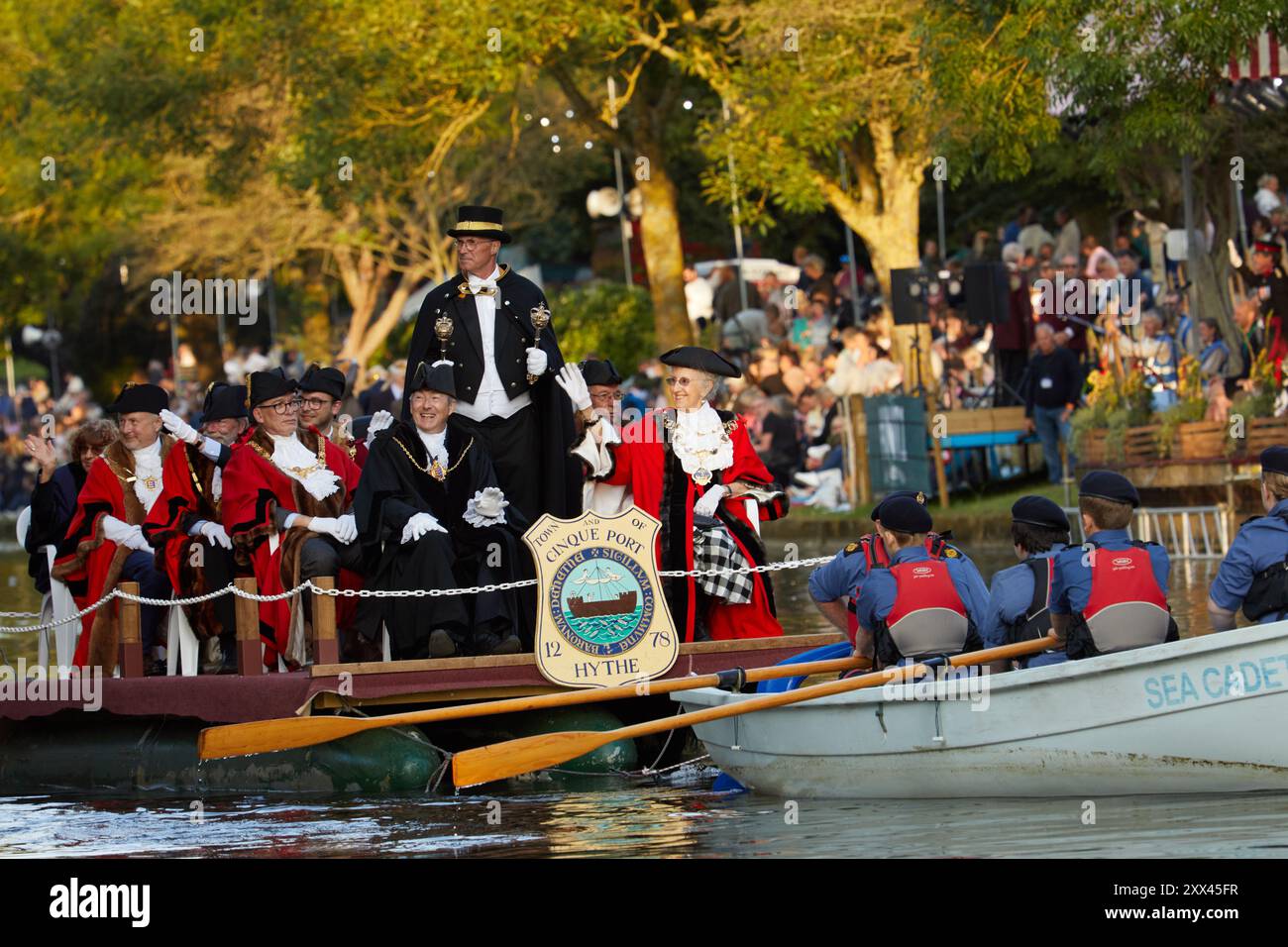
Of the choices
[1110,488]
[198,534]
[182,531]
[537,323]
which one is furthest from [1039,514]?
[182,531]

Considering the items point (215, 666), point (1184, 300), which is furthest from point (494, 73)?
point (215, 666)

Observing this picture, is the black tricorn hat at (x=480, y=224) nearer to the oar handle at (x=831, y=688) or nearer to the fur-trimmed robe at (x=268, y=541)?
the fur-trimmed robe at (x=268, y=541)

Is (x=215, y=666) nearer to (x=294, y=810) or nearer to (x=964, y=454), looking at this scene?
(x=294, y=810)

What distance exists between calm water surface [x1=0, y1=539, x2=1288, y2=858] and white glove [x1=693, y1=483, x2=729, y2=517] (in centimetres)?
141

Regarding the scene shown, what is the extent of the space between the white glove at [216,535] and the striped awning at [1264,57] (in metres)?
10.4

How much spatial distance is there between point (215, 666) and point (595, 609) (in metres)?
2.70

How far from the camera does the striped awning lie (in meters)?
20.1

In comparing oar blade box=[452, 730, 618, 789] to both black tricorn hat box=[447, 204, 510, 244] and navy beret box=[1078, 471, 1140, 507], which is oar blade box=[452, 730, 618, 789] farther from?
black tricorn hat box=[447, 204, 510, 244]

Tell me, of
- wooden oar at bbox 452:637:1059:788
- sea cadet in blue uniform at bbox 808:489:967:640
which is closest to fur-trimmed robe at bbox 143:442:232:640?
wooden oar at bbox 452:637:1059:788

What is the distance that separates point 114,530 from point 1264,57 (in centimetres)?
1098

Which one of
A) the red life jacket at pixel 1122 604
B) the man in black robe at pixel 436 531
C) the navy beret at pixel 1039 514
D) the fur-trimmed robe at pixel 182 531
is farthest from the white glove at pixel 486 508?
the red life jacket at pixel 1122 604

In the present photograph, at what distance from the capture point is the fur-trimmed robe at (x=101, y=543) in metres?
14.1

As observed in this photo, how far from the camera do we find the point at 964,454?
27.1m

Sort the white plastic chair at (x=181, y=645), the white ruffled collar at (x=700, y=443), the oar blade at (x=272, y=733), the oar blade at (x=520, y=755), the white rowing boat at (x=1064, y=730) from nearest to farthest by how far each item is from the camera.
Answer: the white rowing boat at (x=1064, y=730)
the oar blade at (x=520, y=755)
the oar blade at (x=272, y=733)
the white ruffled collar at (x=700, y=443)
the white plastic chair at (x=181, y=645)
